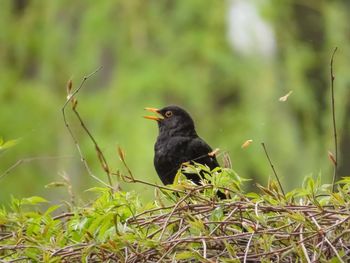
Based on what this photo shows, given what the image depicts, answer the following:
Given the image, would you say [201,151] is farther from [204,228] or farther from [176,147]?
[204,228]

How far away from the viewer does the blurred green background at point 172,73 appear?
10453 mm

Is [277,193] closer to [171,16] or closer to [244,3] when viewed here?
[244,3]

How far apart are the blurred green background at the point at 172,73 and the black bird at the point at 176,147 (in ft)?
13.1

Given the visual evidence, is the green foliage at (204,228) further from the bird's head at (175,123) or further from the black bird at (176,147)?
the bird's head at (175,123)

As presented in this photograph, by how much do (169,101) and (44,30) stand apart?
1.86 metres

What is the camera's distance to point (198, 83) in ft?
36.6

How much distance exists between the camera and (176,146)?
5.55 meters

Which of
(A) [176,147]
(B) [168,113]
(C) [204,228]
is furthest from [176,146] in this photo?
(C) [204,228]

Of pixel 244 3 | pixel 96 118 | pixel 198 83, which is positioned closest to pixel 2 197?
pixel 96 118

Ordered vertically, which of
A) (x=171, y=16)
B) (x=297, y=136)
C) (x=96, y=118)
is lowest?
(x=297, y=136)

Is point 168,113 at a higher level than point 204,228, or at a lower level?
lower

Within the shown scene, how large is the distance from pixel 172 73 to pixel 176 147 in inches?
211

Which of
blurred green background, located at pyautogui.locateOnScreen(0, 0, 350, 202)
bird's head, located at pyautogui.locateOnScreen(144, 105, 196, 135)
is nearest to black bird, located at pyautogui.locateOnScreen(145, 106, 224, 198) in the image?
bird's head, located at pyautogui.locateOnScreen(144, 105, 196, 135)

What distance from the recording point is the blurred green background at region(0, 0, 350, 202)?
10.5 m
